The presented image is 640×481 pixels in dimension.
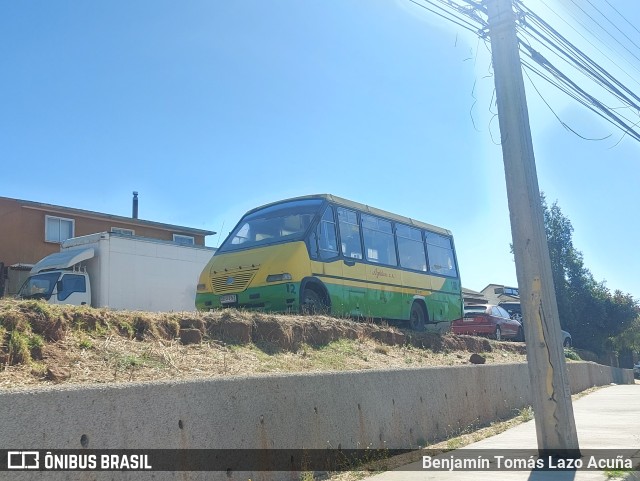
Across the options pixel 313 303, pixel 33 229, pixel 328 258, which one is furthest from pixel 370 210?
pixel 33 229

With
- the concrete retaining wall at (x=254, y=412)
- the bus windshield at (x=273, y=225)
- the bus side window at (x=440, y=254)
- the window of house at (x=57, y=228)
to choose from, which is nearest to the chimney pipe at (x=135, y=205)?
the window of house at (x=57, y=228)

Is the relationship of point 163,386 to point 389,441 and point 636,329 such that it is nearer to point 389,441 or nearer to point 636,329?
point 389,441

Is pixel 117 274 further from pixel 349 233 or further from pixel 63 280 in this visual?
pixel 349 233

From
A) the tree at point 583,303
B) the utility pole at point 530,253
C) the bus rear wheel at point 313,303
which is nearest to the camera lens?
the utility pole at point 530,253

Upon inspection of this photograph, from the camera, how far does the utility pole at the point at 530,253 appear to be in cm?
802

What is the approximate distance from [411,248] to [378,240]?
72.4 inches

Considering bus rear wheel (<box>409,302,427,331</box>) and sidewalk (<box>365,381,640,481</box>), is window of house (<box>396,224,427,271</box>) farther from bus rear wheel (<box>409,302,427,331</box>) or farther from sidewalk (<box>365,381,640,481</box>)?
sidewalk (<box>365,381,640,481</box>)

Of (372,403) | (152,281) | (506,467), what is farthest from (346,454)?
(152,281)

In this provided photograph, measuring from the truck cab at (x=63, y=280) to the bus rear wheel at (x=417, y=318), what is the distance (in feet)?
31.2

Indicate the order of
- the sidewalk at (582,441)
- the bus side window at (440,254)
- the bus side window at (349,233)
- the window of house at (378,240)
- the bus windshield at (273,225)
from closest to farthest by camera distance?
the sidewalk at (582,441)
the bus windshield at (273,225)
the bus side window at (349,233)
the window of house at (378,240)
the bus side window at (440,254)

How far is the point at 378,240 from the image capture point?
1609cm

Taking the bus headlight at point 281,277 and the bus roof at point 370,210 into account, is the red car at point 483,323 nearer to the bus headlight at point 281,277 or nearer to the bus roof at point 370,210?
the bus roof at point 370,210

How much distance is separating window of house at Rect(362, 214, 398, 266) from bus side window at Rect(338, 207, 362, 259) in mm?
328

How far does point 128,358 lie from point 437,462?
12.3ft
